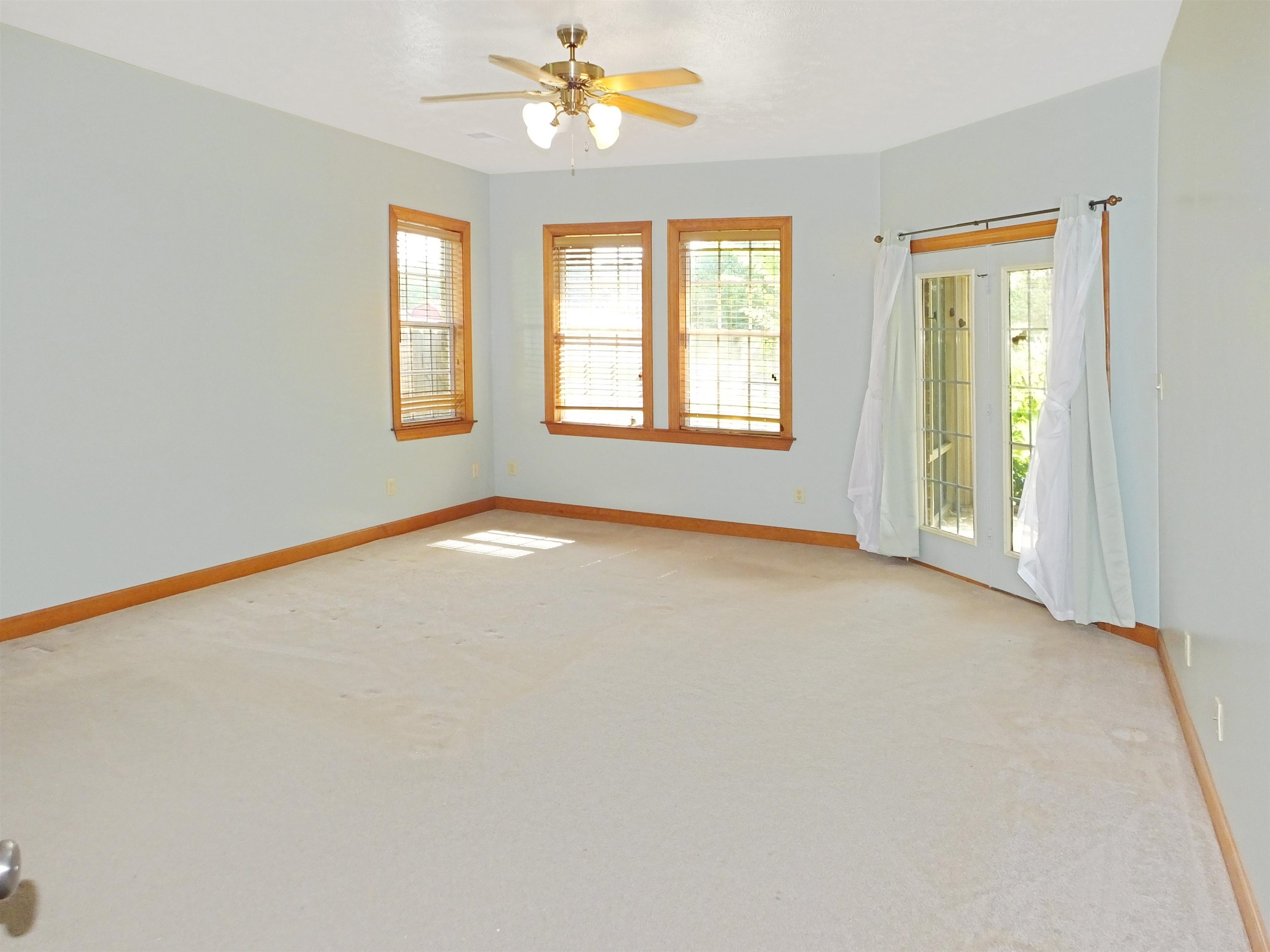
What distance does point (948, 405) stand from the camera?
5.54 metres

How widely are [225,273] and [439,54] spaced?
6.24 ft

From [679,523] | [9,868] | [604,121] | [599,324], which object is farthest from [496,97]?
[679,523]

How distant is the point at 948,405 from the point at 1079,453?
1107 mm

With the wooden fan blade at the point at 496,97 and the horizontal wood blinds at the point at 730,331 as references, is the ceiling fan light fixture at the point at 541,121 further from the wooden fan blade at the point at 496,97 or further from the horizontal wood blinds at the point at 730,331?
the horizontal wood blinds at the point at 730,331

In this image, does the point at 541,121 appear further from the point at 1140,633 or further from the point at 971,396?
the point at 1140,633

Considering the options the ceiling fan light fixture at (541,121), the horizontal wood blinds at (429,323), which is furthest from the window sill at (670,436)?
the ceiling fan light fixture at (541,121)

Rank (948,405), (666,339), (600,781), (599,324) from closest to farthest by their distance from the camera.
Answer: (600,781)
(948,405)
(666,339)
(599,324)

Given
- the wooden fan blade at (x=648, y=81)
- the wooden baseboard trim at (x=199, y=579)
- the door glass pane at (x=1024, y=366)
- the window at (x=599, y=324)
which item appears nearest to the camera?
the wooden fan blade at (x=648, y=81)

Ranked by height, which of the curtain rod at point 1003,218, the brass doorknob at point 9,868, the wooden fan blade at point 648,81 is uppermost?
the wooden fan blade at point 648,81

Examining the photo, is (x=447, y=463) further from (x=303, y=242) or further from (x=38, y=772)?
(x=38, y=772)

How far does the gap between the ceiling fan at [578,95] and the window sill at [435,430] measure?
310 centimetres

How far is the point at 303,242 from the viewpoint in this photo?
19.1 ft

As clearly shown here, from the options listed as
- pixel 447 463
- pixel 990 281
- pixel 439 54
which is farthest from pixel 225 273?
pixel 990 281

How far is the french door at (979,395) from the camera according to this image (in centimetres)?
495
